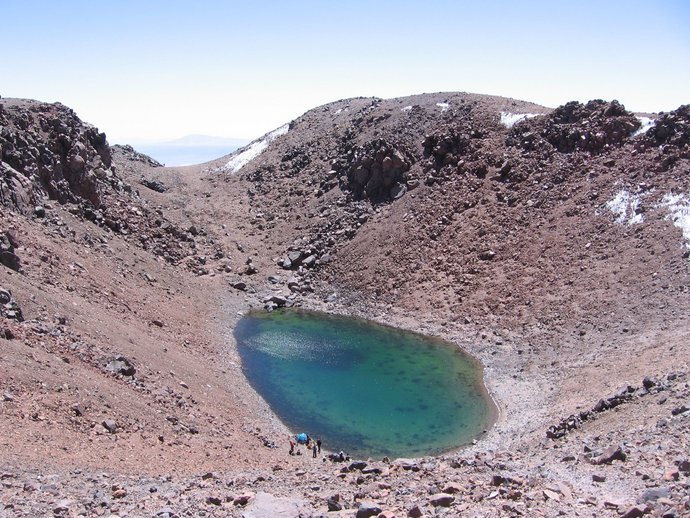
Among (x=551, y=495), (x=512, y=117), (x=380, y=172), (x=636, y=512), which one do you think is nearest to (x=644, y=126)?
(x=512, y=117)

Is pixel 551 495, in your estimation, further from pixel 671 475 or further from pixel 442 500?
pixel 671 475

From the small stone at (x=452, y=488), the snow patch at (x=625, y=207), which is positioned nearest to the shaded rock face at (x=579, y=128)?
the snow patch at (x=625, y=207)

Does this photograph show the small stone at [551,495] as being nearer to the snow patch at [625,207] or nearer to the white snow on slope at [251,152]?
the snow patch at [625,207]

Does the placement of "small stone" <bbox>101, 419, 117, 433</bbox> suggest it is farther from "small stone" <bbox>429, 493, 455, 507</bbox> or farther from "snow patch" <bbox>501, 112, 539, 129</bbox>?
"snow patch" <bbox>501, 112, 539, 129</bbox>

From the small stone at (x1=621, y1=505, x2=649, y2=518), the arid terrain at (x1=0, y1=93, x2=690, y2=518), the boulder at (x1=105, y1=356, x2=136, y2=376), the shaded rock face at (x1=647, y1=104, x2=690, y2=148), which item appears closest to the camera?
the small stone at (x1=621, y1=505, x2=649, y2=518)

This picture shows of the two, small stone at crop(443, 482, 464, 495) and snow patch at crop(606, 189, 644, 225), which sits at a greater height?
snow patch at crop(606, 189, 644, 225)

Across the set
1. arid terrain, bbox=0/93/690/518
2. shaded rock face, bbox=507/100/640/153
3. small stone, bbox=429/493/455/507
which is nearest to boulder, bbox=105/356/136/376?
arid terrain, bbox=0/93/690/518

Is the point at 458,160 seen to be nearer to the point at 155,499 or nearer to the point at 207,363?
the point at 207,363
